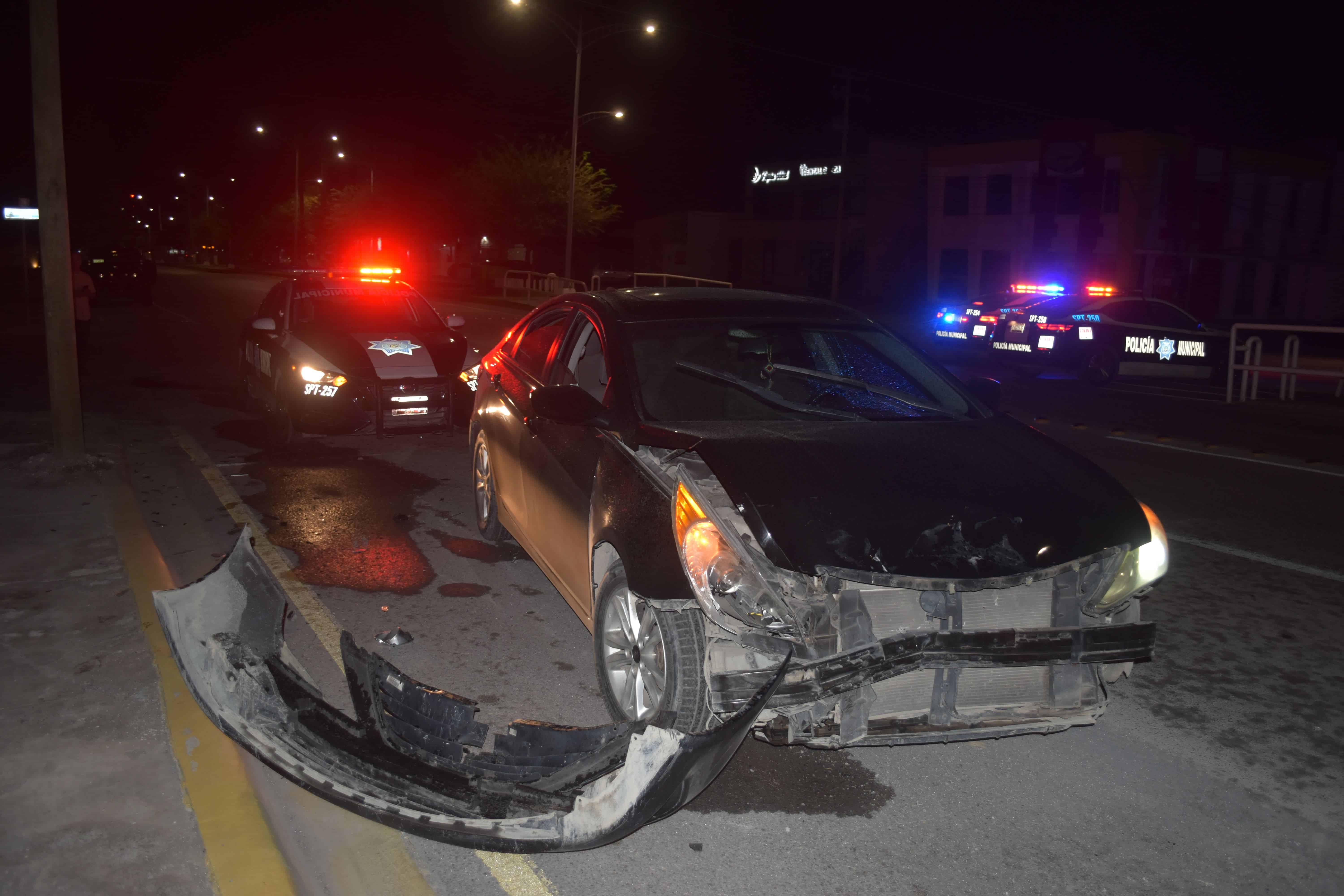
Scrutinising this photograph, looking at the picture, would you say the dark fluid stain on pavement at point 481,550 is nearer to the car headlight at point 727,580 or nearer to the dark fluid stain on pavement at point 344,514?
the dark fluid stain on pavement at point 344,514

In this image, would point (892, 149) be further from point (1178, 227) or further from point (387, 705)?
point (387, 705)

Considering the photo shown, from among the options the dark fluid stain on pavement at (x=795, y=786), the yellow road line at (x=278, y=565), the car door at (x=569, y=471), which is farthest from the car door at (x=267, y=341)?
the dark fluid stain on pavement at (x=795, y=786)

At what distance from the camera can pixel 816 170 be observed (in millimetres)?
56375

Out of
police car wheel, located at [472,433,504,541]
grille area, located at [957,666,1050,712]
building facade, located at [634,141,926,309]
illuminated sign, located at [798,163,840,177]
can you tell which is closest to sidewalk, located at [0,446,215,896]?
police car wheel, located at [472,433,504,541]

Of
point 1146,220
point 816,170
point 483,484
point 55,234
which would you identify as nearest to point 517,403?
point 483,484

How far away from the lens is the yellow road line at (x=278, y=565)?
520cm

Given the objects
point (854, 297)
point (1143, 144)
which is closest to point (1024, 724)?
point (1143, 144)

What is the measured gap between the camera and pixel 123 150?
82625 mm

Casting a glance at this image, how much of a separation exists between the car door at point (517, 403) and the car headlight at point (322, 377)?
3.67 metres

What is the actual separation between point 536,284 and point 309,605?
40599mm

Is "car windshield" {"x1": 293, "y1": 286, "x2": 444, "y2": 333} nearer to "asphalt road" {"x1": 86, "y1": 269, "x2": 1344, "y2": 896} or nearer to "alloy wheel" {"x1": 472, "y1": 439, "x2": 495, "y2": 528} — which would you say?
→ "asphalt road" {"x1": 86, "y1": 269, "x2": 1344, "y2": 896}

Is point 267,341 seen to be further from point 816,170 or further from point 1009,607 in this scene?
point 816,170

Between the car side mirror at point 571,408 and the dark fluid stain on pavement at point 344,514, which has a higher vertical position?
the car side mirror at point 571,408

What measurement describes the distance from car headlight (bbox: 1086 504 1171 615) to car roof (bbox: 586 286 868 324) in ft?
6.55
